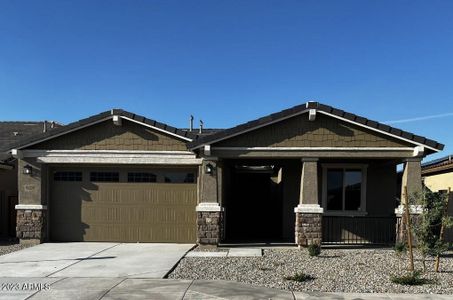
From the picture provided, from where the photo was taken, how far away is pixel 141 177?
1452 cm

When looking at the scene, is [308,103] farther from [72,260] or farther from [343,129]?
[72,260]

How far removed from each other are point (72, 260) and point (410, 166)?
9.39m

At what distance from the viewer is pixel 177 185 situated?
14430 mm

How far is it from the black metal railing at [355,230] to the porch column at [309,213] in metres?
1.70

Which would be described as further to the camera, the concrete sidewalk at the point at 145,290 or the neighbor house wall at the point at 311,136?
the neighbor house wall at the point at 311,136

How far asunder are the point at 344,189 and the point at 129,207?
6951mm

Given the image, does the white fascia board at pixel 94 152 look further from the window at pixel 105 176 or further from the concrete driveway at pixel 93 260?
the concrete driveway at pixel 93 260

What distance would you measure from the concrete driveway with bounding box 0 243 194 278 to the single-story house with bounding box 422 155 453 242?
878 centimetres

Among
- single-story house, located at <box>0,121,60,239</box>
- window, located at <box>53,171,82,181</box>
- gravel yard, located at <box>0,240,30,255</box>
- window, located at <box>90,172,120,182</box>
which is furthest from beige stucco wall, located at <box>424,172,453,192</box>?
single-story house, located at <box>0,121,60,239</box>

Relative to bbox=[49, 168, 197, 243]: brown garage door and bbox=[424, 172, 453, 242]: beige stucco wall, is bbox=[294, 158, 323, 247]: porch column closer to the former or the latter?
bbox=[49, 168, 197, 243]: brown garage door

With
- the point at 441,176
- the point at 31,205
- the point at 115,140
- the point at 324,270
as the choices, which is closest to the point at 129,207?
the point at 115,140

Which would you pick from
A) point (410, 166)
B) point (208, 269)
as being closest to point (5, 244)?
point (208, 269)

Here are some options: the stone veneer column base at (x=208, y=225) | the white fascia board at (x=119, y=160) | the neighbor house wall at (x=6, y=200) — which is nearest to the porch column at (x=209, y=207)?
the stone veneer column base at (x=208, y=225)

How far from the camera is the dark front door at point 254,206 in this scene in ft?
56.6
